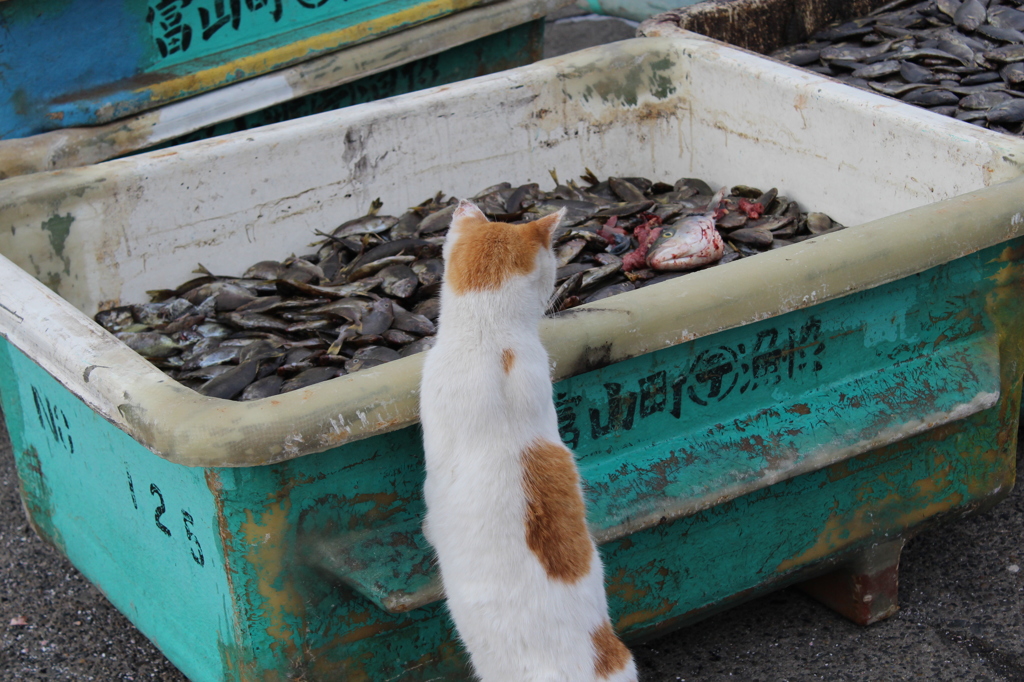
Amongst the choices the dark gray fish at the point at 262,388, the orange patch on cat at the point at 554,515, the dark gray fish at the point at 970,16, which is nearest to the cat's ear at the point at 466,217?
the orange patch on cat at the point at 554,515

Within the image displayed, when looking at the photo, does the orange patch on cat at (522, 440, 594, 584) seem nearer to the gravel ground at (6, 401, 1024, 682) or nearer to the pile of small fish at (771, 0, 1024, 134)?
the gravel ground at (6, 401, 1024, 682)

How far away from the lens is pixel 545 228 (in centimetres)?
179

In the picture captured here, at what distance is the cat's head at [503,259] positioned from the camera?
1.73 meters

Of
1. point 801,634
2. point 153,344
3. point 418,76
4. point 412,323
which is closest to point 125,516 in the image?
point 153,344

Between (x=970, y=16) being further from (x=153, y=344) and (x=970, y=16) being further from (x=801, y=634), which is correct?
(x=153, y=344)

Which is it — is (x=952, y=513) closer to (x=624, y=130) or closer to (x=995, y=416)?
(x=995, y=416)

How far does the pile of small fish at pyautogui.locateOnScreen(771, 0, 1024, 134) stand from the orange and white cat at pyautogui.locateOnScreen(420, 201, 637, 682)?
2.26 metres

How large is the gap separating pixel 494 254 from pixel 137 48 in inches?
89.7

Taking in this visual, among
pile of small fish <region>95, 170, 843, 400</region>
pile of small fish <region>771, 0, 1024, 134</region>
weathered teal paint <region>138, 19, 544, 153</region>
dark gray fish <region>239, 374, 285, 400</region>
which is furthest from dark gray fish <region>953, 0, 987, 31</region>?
dark gray fish <region>239, 374, 285, 400</region>

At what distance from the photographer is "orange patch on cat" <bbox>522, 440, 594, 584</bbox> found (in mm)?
1661

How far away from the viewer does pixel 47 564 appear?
2.96 metres

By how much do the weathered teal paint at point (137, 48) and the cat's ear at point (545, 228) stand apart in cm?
217

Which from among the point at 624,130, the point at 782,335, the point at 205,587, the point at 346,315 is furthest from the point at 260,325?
the point at 624,130

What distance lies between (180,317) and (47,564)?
80 cm
